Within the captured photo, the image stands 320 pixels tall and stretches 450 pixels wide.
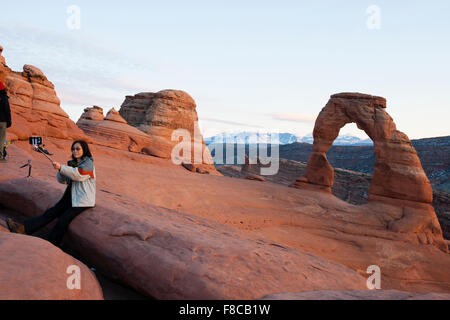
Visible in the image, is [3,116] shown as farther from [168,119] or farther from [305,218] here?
[168,119]

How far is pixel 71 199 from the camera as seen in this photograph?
13.0ft

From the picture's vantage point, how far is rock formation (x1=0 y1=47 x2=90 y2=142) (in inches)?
544

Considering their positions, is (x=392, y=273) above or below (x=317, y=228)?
below

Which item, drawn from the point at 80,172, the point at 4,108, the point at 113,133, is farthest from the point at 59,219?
the point at 113,133

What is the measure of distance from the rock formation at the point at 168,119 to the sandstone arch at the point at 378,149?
9327 mm

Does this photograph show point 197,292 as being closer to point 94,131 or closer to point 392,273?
point 392,273

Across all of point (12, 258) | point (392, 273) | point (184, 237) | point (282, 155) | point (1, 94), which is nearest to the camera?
point (12, 258)

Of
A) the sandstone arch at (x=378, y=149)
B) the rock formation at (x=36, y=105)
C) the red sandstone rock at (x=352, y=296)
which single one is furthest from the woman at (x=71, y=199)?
the sandstone arch at (x=378, y=149)

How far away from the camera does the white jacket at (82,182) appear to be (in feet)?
12.4

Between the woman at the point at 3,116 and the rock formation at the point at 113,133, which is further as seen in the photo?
the rock formation at the point at 113,133

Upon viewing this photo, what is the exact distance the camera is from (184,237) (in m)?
3.41

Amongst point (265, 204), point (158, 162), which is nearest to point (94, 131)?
point (158, 162)

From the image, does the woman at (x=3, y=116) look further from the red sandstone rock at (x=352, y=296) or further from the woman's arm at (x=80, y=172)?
the red sandstone rock at (x=352, y=296)
